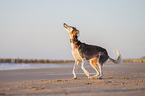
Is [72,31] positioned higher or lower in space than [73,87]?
higher

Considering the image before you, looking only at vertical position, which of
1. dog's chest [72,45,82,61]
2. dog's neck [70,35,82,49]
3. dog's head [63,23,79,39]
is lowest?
dog's chest [72,45,82,61]

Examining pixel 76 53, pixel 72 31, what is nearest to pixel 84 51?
pixel 76 53

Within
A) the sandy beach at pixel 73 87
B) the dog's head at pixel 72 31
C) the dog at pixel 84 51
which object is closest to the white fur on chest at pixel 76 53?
the dog at pixel 84 51

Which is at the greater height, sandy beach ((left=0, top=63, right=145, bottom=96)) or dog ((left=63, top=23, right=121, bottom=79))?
dog ((left=63, top=23, right=121, bottom=79))

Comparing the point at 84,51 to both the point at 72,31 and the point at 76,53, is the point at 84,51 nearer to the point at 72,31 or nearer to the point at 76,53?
the point at 76,53

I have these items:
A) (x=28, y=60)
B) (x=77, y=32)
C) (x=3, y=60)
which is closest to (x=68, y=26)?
(x=77, y=32)

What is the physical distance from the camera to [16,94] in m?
5.02

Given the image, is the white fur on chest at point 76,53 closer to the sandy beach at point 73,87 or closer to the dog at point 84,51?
the dog at point 84,51

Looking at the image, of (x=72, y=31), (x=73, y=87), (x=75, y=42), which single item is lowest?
(x=73, y=87)

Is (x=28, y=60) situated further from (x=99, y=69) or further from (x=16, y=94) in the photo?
(x=16, y=94)

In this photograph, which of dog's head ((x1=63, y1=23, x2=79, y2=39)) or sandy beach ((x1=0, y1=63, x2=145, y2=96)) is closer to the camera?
sandy beach ((x1=0, y1=63, x2=145, y2=96))

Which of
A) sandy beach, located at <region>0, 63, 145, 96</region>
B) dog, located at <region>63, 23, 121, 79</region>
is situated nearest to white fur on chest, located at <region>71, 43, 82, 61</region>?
dog, located at <region>63, 23, 121, 79</region>

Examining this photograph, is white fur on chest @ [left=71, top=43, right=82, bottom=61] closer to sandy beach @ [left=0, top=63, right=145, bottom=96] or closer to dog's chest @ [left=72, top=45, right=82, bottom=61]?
dog's chest @ [left=72, top=45, right=82, bottom=61]

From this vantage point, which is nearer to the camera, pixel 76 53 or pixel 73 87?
pixel 73 87
